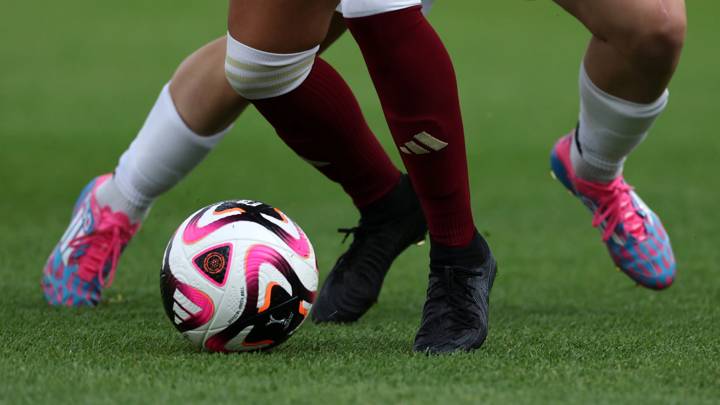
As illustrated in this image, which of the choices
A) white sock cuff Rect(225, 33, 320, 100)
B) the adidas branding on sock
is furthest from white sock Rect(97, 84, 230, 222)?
the adidas branding on sock

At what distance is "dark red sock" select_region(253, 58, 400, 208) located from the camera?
286cm

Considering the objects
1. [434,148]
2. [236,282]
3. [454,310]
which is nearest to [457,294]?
[454,310]

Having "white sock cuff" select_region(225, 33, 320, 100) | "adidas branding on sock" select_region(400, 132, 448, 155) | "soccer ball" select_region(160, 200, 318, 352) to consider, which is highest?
"white sock cuff" select_region(225, 33, 320, 100)

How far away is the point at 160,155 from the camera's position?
336cm

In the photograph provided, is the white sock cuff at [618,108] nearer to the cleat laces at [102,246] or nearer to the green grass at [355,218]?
the green grass at [355,218]

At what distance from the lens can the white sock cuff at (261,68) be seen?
8.38 feet

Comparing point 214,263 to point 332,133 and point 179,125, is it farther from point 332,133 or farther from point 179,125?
point 179,125

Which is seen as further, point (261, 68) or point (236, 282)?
point (261, 68)

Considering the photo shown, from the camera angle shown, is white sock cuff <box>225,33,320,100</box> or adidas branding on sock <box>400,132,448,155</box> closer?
adidas branding on sock <box>400,132,448,155</box>

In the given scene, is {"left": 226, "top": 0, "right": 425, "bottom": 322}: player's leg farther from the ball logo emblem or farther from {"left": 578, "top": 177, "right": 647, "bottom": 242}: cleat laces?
{"left": 578, "top": 177, "right": 647, "bottom": 242}: cleat laces

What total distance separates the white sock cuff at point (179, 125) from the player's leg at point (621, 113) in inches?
39.2

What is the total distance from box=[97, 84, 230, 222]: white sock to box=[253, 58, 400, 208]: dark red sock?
420 mm

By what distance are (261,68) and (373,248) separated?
Answer: 0.77 meters

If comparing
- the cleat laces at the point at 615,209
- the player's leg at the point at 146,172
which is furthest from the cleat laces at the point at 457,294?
the cleat laces at the point at 615,209
